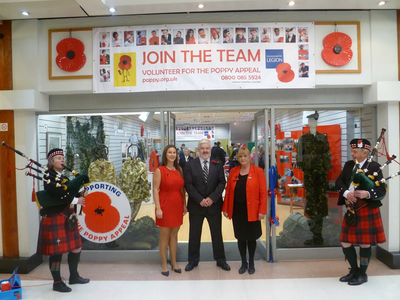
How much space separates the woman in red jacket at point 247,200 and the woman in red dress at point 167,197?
0.66m

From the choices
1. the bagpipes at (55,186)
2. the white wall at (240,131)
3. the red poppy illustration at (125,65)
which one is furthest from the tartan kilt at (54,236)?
the white wall at (240,131)

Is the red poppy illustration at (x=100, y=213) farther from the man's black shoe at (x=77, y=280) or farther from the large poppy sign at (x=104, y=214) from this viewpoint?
the man's black shoe at (x=77, y=280)

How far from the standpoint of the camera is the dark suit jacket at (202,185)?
362cm

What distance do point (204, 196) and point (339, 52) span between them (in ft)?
8.81

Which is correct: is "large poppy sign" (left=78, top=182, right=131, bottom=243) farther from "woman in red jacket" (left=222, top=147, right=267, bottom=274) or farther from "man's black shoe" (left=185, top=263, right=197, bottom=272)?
"woman in red jacket" (left=222, top=147, right=267, bottom=274)

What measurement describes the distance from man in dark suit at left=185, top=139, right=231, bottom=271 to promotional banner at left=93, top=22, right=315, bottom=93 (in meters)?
0.99

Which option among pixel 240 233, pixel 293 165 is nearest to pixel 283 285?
pixel 240 233

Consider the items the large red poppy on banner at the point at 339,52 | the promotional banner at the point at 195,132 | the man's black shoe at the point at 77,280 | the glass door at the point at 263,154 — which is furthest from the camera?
the promotional banner at the point at 195,132

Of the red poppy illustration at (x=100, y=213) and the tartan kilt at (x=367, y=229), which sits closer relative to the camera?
the tartan kilt at (x=367, y=229)

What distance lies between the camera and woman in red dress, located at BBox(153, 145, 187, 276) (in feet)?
11.6

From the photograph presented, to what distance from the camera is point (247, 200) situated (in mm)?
3473

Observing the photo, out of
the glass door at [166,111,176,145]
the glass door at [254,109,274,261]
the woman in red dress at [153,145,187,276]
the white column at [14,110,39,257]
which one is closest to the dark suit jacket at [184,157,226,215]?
the woman in red dress at [153,145,187,276]

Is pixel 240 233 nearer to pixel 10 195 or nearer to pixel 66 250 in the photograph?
pixel 66 250

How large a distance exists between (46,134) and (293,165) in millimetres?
3729
